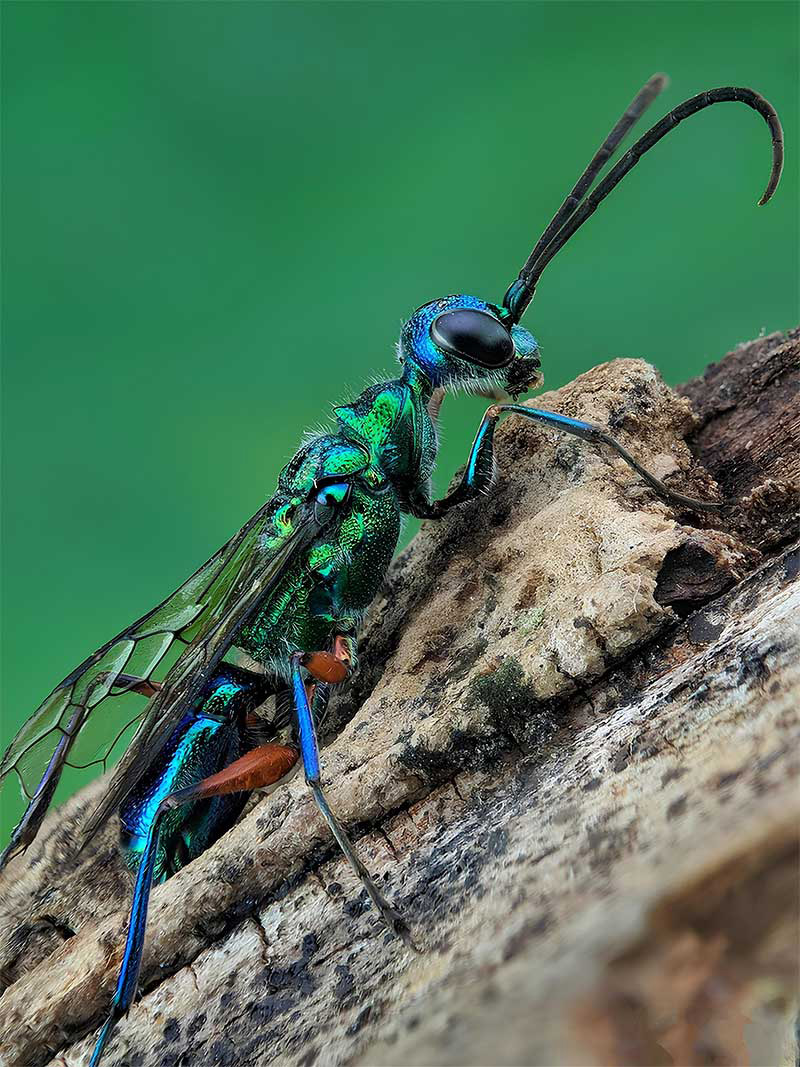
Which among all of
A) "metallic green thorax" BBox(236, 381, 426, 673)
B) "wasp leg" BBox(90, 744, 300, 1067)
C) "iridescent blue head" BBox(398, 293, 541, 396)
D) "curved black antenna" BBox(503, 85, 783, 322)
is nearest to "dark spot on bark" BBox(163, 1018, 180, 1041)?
"wasp leg" BBox(90, 744, 300, 1067)

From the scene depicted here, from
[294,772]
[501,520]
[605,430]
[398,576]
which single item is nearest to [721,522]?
[605,430]

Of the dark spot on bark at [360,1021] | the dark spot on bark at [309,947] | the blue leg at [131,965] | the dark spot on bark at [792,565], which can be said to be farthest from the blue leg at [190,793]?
the dark spot on bark at [792,565]

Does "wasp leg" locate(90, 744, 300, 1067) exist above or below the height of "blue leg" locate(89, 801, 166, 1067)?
above

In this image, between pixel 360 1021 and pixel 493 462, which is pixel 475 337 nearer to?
pixel 493 462

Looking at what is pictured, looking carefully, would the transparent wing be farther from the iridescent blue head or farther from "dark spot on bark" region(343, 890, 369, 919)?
"dark spot on bark" region(343, 890, 369, 919)

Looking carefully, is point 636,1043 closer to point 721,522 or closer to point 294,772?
point 294,772

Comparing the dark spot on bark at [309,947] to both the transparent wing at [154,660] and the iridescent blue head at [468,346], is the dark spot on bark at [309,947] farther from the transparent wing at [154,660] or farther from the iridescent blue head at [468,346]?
the iridescent blue head at [468,346]

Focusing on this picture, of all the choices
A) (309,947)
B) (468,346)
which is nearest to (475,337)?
(468,346)
